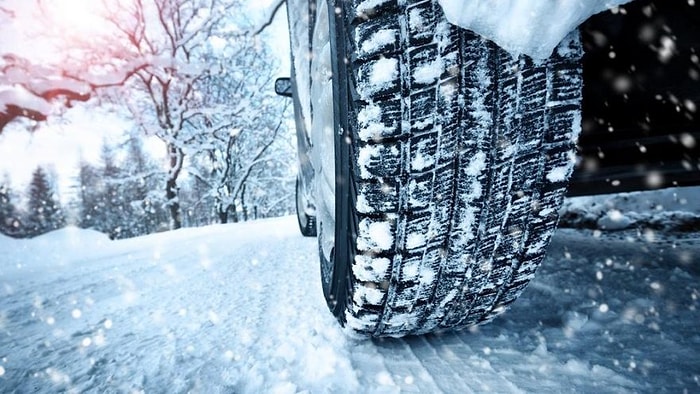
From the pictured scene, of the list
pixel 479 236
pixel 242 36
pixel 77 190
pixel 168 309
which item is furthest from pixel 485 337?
pixel 77 190

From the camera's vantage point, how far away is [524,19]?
556mm

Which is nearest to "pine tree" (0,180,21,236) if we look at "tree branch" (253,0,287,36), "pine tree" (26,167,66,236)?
A: "pine tree" (26,167,66,236)

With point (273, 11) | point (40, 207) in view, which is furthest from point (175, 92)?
point (40, 207)

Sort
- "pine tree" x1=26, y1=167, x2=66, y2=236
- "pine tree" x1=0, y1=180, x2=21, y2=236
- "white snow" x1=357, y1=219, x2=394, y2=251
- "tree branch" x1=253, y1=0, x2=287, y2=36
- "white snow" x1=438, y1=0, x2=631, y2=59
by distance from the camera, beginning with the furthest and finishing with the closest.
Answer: "pine tree" x1=26, y1=167, x2=66, y2=236 < "pine tree" x1=0, y1=180, x2=21, y2=236 < "tree branch" x1=253, y1=0, x2=287, y2=36 < "white snow" x1=357, y1=219, x2=394, y2=251 < "white snow" x1=438, y1=0, x2=631, y2=59

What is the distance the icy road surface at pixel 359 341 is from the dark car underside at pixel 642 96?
15.6 inches

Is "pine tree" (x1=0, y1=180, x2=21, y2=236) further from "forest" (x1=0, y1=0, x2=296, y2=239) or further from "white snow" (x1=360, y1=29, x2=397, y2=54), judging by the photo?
"white snow" (x1=360, y1=29, x2=397, y2=54)

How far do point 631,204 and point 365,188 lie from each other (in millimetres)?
2250

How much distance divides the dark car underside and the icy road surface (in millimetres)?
396

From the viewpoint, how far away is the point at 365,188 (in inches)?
26.2

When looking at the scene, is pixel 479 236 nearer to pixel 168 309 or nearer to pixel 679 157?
pixel 679 157

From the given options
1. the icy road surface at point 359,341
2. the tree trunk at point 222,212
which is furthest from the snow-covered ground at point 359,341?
the tree trunk at point 222,212

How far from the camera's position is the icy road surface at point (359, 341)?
2.42 feet

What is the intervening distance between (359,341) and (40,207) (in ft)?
134

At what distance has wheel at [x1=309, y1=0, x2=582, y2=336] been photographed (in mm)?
641
